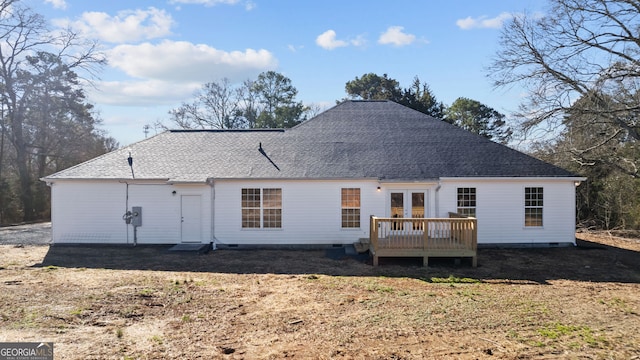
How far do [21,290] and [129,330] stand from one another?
421 cm

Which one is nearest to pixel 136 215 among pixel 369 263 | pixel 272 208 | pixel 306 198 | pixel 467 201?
pixel 272 208

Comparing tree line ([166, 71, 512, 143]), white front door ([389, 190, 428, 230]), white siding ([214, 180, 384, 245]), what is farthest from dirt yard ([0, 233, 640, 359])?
tree line ([166, 71, 512, 143])

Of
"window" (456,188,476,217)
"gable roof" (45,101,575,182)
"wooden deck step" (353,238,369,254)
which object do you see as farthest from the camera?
"gable roof" (45,101,575,182)

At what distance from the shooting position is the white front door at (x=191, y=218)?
1459 cm

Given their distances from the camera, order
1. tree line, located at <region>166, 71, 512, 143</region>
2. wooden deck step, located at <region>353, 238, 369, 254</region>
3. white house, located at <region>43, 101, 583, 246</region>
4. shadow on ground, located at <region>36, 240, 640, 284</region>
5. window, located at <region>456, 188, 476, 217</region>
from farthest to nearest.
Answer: tree line, located at <region>166, 71, 512, 143</region> → window, located at <region>456, 188, 476, 217</region> → white house, located at <region>43, 101, 583, 246</region> → wooden deck step, located at <region>353, 238, 369, 254</region> → shadow on ground, located at <region>36, 240, 640, 284</region>

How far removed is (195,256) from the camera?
1284cm

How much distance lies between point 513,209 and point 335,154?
23.2ft

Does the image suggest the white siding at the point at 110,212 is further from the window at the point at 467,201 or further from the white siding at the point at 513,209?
the window at the point at 467,201

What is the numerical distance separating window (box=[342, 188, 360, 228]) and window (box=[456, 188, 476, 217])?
383 cm

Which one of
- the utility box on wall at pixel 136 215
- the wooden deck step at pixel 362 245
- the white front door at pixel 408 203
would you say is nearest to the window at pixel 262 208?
the wooden deck step at pixel 362 245

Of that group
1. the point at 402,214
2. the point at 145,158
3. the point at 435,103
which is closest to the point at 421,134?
the point at 402,214

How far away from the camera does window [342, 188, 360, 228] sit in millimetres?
14289

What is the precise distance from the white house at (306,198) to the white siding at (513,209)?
0.04 metres

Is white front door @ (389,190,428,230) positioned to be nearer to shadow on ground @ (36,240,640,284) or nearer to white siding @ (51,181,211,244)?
shadow on ground @ (36,240,640,284)
